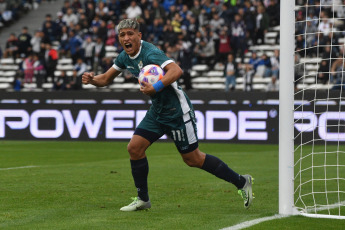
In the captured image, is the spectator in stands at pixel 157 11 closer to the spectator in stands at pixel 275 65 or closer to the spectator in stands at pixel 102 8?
the spectator in stands at pixel 102 8

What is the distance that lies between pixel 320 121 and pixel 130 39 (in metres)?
12.5

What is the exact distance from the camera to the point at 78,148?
1869 cm

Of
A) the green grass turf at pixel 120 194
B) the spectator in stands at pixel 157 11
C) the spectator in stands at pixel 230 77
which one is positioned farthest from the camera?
the spectator in stands at pixel 157 11

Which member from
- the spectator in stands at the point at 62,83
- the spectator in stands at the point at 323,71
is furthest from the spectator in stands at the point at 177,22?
the spectator in stands at the point at 323,71

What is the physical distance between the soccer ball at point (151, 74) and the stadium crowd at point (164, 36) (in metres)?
15.8

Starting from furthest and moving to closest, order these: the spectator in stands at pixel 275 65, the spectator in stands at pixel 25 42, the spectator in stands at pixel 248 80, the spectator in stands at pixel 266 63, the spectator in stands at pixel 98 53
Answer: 1. the spectator in stands at pixel 25 42
2. the spectator in stands at pixel 98 53
3. the spectator in stands at pixel 266 63
4. the spectator in stands at pixel 248 80
5. the spectator in stands at pixel 275 65

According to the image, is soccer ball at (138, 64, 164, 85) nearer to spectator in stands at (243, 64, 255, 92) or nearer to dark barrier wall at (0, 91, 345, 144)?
dark barrier wall at (0, 91, 345, 144)

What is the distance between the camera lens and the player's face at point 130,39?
26.2 ft

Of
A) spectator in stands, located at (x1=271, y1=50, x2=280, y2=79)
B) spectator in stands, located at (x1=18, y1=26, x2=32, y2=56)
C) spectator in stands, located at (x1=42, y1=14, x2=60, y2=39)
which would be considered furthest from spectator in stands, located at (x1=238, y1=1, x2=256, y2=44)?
spectator in stands, located at (x1=18, y1=26, x2=32, y2=56)

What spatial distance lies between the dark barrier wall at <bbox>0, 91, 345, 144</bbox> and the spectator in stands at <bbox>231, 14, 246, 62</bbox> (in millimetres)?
4990

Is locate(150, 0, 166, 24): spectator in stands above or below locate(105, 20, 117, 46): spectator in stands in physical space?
above

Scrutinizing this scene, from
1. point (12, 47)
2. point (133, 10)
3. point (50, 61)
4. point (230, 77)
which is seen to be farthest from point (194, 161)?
point (12, 47)

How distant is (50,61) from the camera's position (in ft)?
89.3

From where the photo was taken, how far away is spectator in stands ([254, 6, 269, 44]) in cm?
2577
